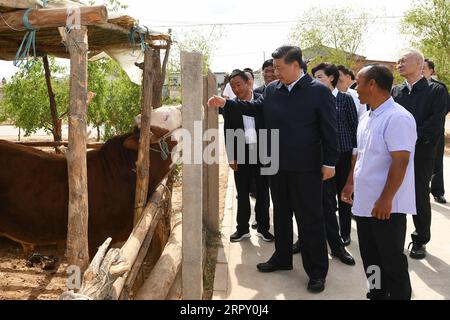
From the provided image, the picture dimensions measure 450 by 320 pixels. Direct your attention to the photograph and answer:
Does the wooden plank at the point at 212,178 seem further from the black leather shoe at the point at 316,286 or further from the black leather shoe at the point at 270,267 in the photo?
the black leather shoe at the point at 316,286

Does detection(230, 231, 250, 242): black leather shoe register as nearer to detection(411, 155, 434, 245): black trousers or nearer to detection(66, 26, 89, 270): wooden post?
detection(411, 155, 434, 245): black trousers

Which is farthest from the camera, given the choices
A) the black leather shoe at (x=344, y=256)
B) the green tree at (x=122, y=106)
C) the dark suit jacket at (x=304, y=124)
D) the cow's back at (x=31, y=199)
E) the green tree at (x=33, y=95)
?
the green tree at (x=33, y=95)

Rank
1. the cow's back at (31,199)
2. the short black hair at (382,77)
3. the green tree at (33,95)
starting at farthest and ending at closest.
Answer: the green tree at (33,95), the cow's back at (31,199), the short black hair at (382,77)

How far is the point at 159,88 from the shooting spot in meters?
4.93

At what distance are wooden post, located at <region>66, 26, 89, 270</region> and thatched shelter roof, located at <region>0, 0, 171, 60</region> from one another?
384 millimetres

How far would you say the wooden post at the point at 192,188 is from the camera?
8.11ft

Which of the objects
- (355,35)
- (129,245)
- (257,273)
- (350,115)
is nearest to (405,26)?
(355,35)

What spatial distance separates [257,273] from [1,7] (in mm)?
2981

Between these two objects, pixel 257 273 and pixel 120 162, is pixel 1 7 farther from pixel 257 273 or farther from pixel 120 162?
pixel 257 273

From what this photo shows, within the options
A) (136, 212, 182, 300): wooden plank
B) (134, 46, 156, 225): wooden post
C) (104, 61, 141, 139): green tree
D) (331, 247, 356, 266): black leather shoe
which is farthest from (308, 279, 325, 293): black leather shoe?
(104, 61, 141, 139): green tree

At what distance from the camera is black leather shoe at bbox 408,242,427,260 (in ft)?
13.9

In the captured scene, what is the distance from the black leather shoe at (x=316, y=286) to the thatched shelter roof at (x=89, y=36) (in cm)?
263

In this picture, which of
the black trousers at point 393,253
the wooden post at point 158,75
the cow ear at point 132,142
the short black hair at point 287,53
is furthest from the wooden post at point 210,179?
the black trousers at point 393,253

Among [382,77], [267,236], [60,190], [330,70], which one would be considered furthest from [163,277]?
[330,70]
